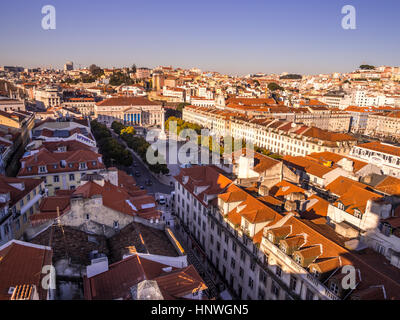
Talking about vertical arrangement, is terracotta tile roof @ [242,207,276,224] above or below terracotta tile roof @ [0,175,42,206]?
below

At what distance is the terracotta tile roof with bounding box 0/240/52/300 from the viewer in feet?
51.4

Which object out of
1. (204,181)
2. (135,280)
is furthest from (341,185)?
(135,280)

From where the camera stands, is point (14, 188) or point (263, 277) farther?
point (14, 188)

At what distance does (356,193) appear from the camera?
1254 inches

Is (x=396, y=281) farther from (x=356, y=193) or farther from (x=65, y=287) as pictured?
(x=65, y=287)

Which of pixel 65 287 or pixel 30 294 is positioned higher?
pixel 30 294

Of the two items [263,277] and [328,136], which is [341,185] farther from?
[328,136]

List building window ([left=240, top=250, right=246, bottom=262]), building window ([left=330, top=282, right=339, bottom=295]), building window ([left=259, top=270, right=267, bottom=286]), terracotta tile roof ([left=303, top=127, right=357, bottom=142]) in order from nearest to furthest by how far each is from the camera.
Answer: building window ([left=330, top=282, right=339, bottom=295]), building window ([left=259, top=270, right=267, bottom=286]), building window ([left=240, top=250, right=246, bottom=262]), terracotta tile roof ([left=303, top=127, right=357, bottom=142])

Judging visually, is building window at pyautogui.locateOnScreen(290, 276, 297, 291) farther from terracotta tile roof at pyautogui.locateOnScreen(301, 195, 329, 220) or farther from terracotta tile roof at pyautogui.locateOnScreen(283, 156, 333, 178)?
terracotta tile roof at pyautogui.locateOnScreen(283, 156, 333, 178)

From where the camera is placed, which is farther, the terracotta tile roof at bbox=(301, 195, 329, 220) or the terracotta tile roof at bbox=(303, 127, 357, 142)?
the terracotta tile roof at bbox=(303, 127, 357, 142)

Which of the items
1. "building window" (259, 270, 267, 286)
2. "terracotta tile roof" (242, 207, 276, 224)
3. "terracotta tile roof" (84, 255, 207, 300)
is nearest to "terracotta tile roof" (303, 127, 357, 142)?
"terracotta tile roof" (242, 207, 276, 224)

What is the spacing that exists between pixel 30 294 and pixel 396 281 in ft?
67.2

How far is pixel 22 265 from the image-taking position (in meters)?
17.2

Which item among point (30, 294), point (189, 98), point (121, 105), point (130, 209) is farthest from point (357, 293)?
point (189, 98)
